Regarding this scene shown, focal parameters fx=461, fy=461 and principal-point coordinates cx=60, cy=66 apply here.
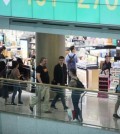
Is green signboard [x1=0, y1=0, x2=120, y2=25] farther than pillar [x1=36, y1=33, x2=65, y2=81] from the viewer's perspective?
No

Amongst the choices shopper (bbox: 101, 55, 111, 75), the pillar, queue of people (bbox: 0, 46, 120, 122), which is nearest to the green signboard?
queue of people (bbox: 0, 46, 120, 122)

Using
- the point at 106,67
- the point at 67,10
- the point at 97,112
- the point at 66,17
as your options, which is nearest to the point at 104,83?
the point at 106,67

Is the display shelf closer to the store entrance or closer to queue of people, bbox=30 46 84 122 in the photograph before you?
the store entrance

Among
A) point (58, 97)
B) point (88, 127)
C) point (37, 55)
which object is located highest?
point (37, 55)

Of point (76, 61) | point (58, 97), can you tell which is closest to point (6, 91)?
point (58, 97)

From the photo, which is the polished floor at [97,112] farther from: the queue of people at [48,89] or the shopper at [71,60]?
the shopper at [71,60]

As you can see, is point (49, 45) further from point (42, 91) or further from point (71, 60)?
point (42, 91)

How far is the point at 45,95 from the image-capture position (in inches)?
504

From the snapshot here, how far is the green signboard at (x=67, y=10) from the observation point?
41.0 feet

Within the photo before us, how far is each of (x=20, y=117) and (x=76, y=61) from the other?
13.8ft

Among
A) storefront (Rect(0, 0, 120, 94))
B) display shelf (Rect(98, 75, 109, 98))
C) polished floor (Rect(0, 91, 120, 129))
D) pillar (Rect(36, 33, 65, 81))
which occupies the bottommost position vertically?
polished floor (Rect(0, 91, 120, 129))

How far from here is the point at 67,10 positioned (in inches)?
527

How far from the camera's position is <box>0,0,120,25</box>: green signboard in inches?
492

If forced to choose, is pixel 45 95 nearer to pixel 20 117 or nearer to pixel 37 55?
pixel 20 117
